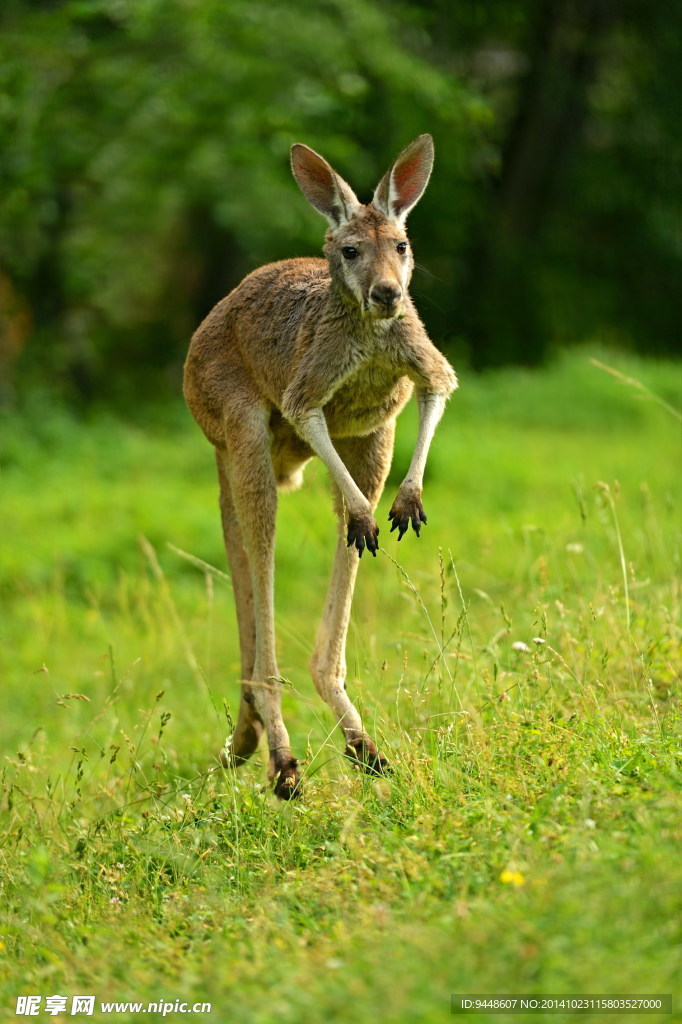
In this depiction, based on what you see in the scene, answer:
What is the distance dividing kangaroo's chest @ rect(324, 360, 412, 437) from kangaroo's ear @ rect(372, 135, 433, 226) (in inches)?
20.7

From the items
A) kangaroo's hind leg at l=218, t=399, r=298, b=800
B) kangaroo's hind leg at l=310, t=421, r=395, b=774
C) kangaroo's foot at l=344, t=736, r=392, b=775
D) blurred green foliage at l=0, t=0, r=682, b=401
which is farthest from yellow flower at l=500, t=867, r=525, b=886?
blurred green foliage at l=0, t=0, r=682, b=401

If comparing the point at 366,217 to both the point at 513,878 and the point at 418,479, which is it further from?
the point at 513,878

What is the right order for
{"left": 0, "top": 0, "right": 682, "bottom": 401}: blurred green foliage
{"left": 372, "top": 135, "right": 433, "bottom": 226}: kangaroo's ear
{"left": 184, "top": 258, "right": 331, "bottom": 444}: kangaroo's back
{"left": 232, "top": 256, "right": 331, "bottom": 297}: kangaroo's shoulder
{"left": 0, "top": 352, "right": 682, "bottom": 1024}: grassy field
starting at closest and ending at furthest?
1. {"left": 0, "top": 352, "right": 682, "bottom": 1024}: grassy field
2. {"left": 372, "top": 135, "right": 433, "bottom": 226}: kangaroo's ear
3. {"left": 184, "top": 258, "right": 331, "bottom": 444}: kangaroo's back
4. {"left": 232, "top": 256, "right": 331, "bottom": 297}: kangaroo's shoulder
5. {"left": 0, "top": 0, "right": 682, "bottom": 401}: blurred green foliage

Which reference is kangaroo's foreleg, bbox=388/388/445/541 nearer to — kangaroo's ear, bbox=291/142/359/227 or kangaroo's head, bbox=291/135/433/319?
kangaroo's head, bbox=291/135/433/319

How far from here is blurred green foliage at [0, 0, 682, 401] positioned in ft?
43.7

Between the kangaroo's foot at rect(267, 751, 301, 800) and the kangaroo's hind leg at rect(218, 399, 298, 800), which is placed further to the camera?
the kangaroo's hind leg at rect(218, 399, 298, 800)

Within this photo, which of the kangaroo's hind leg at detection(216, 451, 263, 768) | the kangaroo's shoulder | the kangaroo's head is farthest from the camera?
the kangaroo's hind leg at detection(216, 451, 263, 768)

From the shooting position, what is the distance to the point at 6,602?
32.2 ft

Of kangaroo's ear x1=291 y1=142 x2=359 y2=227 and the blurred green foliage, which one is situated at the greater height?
kangaroo's ear x1=291 y1=142 x2=359 y2=227

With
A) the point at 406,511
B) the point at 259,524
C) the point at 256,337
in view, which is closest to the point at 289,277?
the point at 256,337

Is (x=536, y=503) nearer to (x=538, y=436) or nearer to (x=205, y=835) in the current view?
(x=538, y=436)

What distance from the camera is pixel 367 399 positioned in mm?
4707

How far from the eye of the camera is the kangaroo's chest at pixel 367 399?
15.2 ft

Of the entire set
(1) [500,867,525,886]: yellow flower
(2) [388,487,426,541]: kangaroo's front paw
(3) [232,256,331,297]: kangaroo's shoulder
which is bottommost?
(1) [500,867,525,886]: yellow flower
